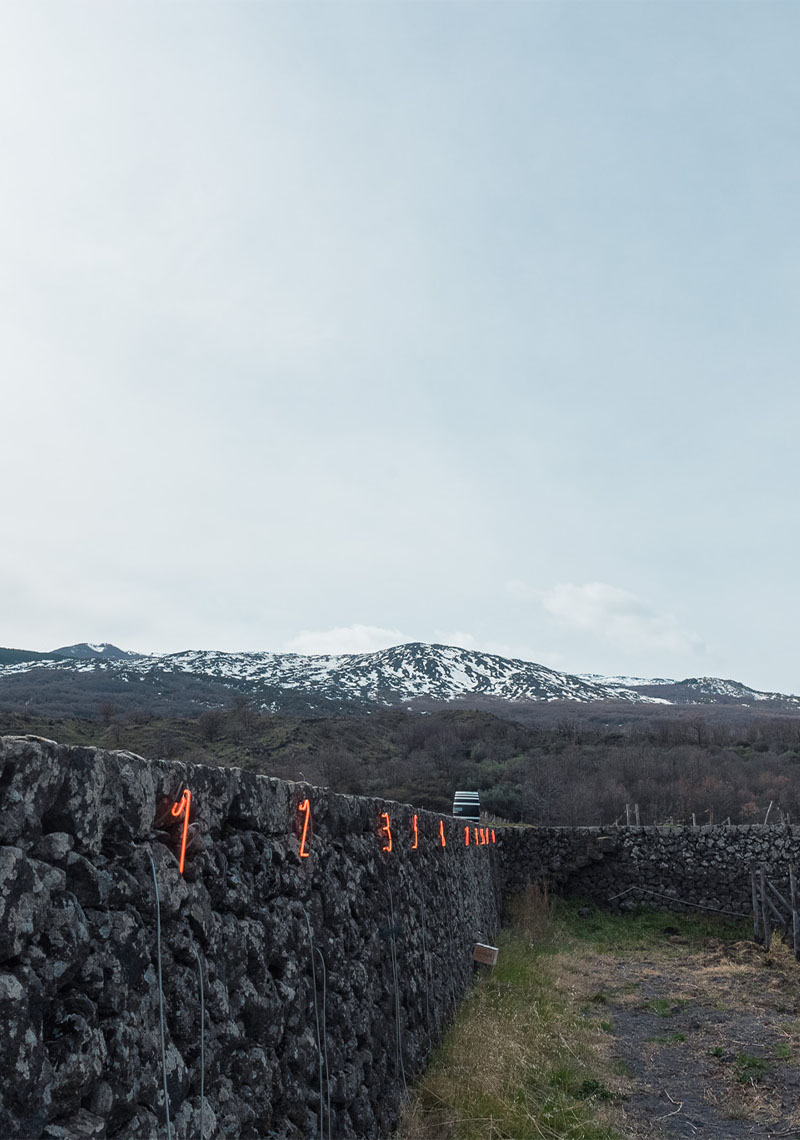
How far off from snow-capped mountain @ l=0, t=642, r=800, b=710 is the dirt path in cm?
7021

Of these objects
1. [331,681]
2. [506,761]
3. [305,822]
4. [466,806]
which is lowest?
[466,806]

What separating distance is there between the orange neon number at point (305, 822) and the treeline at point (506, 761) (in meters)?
25.3

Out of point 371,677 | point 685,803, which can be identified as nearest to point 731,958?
point 685,803

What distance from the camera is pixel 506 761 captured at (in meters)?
43.6

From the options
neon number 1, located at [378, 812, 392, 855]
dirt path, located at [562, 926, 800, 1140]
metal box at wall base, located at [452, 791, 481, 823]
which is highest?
neon number 1, located at [378, 812, 392, 855]

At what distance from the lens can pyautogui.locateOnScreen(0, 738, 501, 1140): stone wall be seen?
259cm

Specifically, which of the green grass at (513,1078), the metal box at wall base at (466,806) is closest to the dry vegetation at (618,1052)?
the green grass at (513,1078)

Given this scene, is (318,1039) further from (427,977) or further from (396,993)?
(427,977)

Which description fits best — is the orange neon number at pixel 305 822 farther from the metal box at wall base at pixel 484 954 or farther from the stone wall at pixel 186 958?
the metal box at wall base at pixel 484 954

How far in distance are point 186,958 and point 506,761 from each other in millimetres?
41370

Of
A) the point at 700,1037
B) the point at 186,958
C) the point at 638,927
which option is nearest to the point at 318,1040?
the point at 186,958

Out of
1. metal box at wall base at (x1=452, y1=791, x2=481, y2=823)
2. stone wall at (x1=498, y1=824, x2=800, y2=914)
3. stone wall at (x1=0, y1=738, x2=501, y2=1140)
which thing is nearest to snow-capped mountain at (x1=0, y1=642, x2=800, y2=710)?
metal box at wall base at (x1=452, y1=791, x2=481, y2=823)

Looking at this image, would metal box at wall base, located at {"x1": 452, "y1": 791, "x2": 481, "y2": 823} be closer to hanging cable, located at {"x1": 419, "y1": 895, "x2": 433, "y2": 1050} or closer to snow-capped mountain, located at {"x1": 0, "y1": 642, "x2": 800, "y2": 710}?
hanging cable, located at {"x1": 419, "y1": 895, "x2": 433, "y2": 1050}

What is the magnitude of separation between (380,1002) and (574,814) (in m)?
27.1
